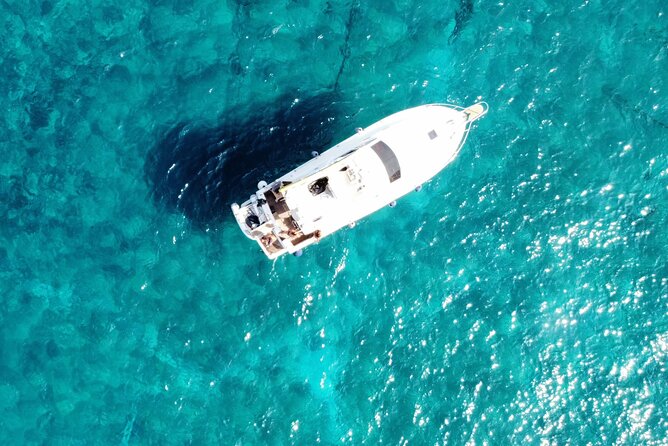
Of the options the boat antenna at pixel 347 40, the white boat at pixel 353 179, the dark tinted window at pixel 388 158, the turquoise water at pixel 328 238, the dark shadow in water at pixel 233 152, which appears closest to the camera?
the white boat at pixel 353 179

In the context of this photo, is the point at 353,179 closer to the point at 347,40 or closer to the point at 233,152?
the point at 233,152

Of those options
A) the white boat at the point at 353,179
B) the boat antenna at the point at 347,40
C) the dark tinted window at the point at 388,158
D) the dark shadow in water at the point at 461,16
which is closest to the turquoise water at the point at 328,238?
the dark shadow in water at the point at 461,16

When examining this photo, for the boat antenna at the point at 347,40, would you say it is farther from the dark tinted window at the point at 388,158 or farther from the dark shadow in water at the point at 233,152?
the dark tinted window at the point at 388,158

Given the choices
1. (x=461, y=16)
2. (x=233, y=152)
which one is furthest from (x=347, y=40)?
(x=233, y=152)

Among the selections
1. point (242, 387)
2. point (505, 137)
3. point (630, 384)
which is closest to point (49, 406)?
point (242, 387)

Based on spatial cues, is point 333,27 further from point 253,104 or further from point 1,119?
point 1,119

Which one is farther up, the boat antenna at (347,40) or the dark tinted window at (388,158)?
the boat antenna at (347,40)
